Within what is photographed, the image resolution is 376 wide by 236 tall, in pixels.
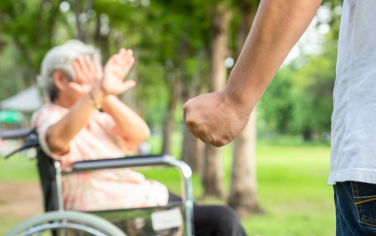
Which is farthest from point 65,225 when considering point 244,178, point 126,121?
point 244,178

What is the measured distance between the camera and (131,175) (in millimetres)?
2209

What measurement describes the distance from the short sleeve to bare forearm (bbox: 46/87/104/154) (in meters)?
0.03

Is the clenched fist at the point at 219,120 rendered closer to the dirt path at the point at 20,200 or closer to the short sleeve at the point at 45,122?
the short sleeve at the point at 45,122

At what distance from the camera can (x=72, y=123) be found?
1990 millimetres

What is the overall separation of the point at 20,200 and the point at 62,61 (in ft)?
26.6

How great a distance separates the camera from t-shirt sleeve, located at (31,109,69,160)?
2.04 meters

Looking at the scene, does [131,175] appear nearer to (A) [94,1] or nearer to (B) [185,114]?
(B) [185,114]

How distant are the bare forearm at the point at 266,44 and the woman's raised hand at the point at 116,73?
1.24 metres

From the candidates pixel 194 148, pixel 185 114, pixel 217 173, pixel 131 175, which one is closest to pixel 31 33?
pixel 194 148

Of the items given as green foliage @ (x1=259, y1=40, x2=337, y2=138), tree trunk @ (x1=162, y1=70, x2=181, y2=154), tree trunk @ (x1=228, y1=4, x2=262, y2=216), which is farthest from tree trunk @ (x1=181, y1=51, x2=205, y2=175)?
green foliage @ (x1=259, y1=40, x2=337, y2=138)

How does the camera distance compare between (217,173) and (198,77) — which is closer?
(217,173)

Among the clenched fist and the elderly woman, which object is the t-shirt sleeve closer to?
the elderly woman

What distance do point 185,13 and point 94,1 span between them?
2.98 meters

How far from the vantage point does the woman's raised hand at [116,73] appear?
2041mm
